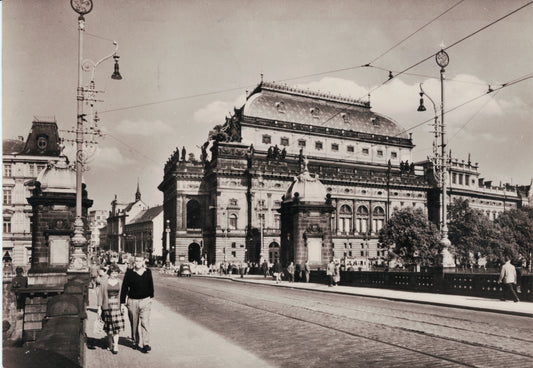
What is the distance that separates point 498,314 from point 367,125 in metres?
81.5

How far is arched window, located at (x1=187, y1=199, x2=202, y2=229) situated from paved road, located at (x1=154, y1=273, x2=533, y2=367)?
63633mm

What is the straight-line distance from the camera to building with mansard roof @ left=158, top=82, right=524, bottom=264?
75438 mm

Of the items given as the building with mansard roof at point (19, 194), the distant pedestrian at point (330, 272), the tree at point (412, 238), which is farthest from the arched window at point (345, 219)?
the distant pedestrian at point (330, 272)

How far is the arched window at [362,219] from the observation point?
8775 centimetres

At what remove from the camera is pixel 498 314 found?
15594 mm

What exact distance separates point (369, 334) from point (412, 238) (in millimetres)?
52229

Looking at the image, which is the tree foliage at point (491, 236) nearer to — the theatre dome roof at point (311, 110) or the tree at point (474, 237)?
the tree at point (474, 237)

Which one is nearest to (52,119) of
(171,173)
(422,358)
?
(171,173)

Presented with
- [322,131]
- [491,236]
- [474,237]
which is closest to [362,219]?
[322,131]

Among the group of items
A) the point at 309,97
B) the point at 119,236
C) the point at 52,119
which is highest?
the point at 309,97

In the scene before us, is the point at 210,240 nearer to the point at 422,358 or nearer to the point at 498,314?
the point at 498,314

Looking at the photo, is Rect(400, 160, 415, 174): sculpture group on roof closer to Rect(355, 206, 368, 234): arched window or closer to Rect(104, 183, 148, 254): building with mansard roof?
Rect(355, 206, 368, 234): arched window

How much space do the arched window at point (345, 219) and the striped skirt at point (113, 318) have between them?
76582mm

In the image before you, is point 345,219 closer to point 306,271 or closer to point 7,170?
point 7,170
